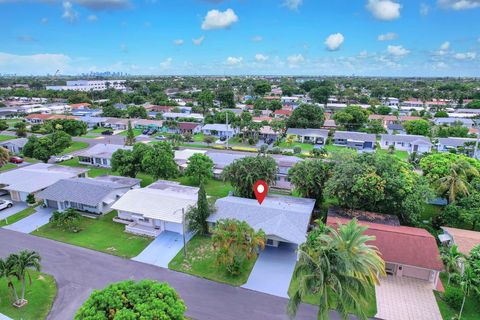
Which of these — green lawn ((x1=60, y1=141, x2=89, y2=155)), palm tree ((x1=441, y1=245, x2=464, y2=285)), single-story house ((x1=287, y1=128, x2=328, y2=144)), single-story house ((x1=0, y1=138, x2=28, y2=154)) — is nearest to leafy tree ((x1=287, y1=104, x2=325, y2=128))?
single-story house ((x1=287, y1=128, x2=328, y2=144))

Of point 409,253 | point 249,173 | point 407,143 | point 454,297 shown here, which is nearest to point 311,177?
point 249,173

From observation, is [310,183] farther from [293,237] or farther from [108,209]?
[108,209]

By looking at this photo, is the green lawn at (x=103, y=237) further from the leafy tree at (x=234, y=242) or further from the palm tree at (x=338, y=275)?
the palm tree at (x=338, y=275)

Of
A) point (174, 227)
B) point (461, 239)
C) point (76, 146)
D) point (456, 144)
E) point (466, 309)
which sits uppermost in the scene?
point (456, 144)

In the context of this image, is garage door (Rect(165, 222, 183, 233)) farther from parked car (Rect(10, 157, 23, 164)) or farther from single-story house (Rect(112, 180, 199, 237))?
parked car (Rect(10, 157, 23, 164))

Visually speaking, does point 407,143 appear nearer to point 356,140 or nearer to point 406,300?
point 356,140

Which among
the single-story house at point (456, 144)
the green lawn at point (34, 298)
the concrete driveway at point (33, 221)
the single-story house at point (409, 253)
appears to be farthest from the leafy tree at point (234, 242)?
the single-story house at point (456, 144)
